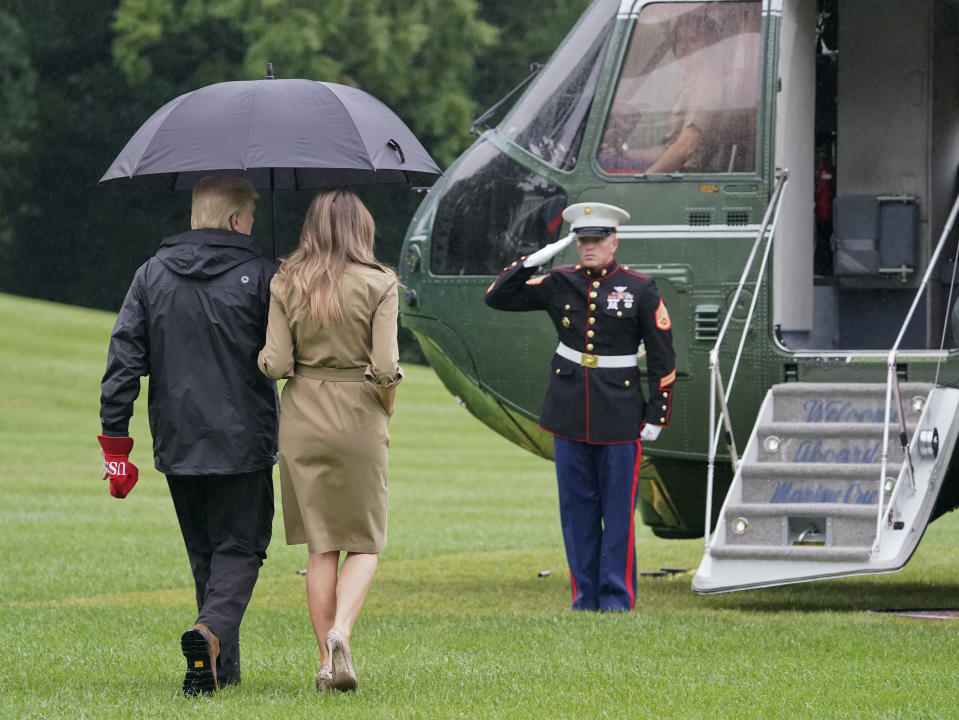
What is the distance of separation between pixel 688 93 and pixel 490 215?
1118 millimetres

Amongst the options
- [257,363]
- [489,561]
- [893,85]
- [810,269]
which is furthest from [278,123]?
[489,561]

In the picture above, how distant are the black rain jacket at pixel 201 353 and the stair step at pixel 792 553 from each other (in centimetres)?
242

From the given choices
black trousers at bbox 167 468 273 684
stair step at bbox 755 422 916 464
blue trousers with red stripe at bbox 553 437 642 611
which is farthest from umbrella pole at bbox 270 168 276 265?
stair step at bbox 755 422 916 464

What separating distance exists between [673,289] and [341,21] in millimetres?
28565

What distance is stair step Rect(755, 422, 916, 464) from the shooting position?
7.82m

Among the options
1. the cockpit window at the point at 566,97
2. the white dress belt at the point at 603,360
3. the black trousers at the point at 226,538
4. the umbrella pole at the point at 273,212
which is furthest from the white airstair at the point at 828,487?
the umbrella pole at the point at 273,212

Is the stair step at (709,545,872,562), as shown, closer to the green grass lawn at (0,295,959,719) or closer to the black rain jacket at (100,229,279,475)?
the green grass lawn at (0,295,959,719)

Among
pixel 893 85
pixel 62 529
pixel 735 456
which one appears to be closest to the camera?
pixel 735 456

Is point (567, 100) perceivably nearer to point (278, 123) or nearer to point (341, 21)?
point (278, 123)

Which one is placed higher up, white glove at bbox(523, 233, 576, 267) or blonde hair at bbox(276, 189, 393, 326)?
blonde hair at bbox(276, 189, 393, 326)

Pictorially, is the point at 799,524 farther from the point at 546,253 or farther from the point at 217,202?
the point at 217,202

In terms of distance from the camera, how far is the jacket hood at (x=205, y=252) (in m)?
5.71

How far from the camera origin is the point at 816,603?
28.2ft

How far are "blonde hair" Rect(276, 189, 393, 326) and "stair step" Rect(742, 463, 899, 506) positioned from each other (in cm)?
271
